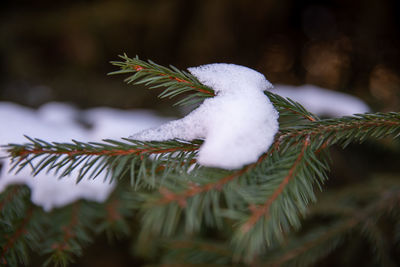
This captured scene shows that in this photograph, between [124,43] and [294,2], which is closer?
[294,2]

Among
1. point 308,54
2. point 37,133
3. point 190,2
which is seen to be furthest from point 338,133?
point 190,2

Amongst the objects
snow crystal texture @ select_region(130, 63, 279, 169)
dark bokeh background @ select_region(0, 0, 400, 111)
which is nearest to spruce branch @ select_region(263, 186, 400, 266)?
snow crystal texture @ select_region(130, 63, 279, 169)

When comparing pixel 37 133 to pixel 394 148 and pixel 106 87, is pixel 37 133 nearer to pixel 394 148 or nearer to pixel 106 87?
pixel 106 87

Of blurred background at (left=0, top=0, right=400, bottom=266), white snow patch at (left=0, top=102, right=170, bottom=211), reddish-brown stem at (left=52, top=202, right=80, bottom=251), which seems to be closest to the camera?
reddish-brown stem at (left=52, top=202, right=80, bottom=251)

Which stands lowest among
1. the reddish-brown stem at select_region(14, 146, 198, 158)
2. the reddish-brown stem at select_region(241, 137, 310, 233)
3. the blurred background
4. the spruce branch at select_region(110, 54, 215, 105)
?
the reddish-brown stem at select_region(241, 137, 310, 233)

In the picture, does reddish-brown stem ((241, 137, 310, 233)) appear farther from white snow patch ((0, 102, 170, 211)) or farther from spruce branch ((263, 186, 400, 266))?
spruce branch ((263, 186, 400, 266))

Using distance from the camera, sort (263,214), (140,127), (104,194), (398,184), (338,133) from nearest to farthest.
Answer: (263,214) → (338,133) → (104,194) → (398,184) → (140,127)
